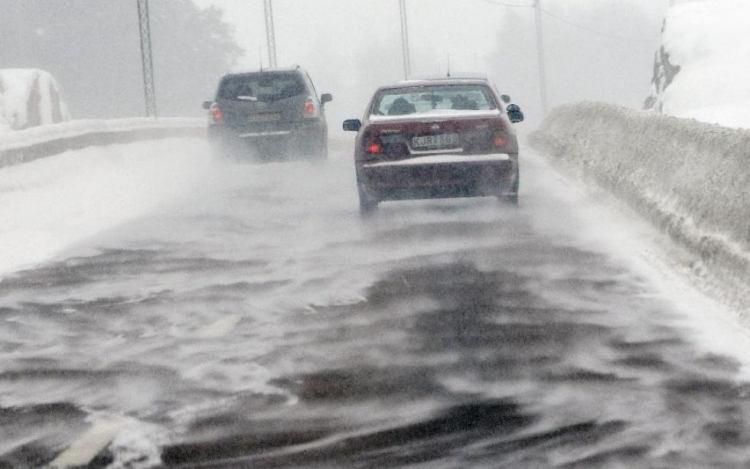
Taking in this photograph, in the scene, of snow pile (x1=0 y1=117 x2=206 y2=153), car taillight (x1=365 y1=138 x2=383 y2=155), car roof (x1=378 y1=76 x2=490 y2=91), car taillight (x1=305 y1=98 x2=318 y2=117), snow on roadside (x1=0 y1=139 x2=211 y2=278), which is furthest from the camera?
car taillight (x1=305 y1=98 x2=318 y2=117)

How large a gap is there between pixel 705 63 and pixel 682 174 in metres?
34.1

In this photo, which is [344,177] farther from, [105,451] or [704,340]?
[105,451]

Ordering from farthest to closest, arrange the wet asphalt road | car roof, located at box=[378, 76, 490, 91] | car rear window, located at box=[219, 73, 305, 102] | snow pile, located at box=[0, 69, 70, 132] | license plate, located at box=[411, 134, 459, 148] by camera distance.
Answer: snow pile, located at box=[0, 69, 70, 132] < car rear window, located at box=[219, 73, 305, 102] < car roof, located at box=[378, 76, 490, 91] < license plate, located at box=[411, 134, 459, 148] < the wet asphalt road

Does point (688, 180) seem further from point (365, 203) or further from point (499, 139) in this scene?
point (365, 203)

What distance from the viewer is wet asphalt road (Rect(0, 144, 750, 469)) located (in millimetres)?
5773

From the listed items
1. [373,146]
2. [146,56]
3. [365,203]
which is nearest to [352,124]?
[365,203]

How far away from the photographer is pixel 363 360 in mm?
7668

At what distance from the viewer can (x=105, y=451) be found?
19.0 feet

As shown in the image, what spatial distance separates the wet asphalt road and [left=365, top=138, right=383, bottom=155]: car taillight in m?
2.12

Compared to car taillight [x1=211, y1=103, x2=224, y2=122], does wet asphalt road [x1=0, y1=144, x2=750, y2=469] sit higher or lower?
lower

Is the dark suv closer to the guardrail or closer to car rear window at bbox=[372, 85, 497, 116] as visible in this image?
the guardrail

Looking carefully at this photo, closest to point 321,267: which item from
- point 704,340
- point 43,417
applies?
point 704,340

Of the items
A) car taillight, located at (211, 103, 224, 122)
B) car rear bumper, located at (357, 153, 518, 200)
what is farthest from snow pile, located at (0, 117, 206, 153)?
car rear bumper, located at (357, 153, 518, 200)

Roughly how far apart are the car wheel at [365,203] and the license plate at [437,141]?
835mm
